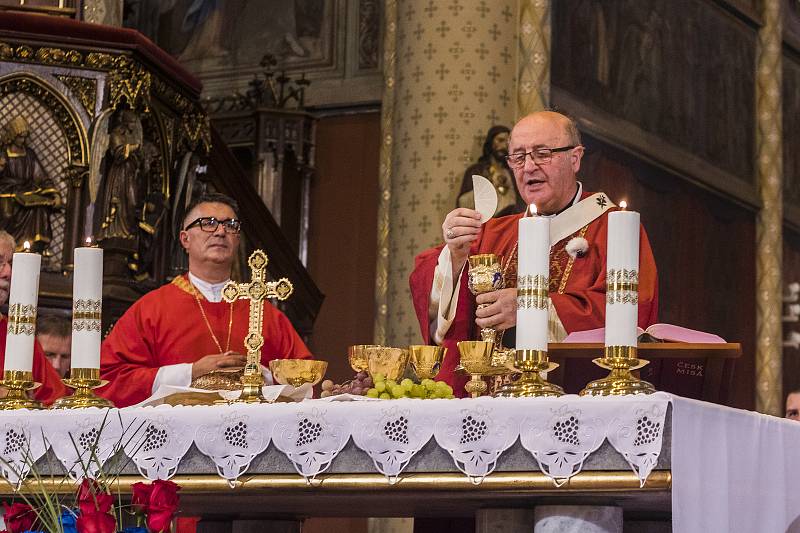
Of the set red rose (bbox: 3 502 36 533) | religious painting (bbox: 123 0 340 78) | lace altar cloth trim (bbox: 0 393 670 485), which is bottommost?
red rose (bbox: 3 502 36 533)

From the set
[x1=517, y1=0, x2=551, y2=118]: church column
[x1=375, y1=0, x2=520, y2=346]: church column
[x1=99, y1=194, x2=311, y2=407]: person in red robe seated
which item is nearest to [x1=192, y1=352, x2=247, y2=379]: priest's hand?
[x1=99, y1=194, x2=311, y2=407]: person in red robe seated

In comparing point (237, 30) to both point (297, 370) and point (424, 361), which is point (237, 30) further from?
point (424, 361)

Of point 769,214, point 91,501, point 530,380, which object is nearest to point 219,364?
point 530,380

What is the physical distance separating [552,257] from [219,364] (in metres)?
1.23

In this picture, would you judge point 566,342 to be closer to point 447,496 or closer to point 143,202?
point 447,496

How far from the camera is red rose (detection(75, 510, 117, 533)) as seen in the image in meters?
2.92

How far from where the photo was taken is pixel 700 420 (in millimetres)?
3406

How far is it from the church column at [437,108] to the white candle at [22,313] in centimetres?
652

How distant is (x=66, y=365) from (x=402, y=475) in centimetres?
413

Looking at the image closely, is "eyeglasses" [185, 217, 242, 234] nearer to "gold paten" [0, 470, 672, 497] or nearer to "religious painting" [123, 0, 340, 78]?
"gold paten" [0, 470, 672, 497]

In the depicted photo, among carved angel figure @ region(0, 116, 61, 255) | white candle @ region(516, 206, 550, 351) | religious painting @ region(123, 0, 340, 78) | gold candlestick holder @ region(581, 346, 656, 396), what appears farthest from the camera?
religious painting @ region(123, 0, 340, 78)

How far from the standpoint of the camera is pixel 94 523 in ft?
9.60

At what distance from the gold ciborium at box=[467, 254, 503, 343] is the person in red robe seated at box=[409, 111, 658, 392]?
0.03 m

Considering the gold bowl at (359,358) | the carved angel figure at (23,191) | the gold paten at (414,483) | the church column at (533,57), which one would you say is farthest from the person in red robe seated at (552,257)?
the church column at (533,57)
